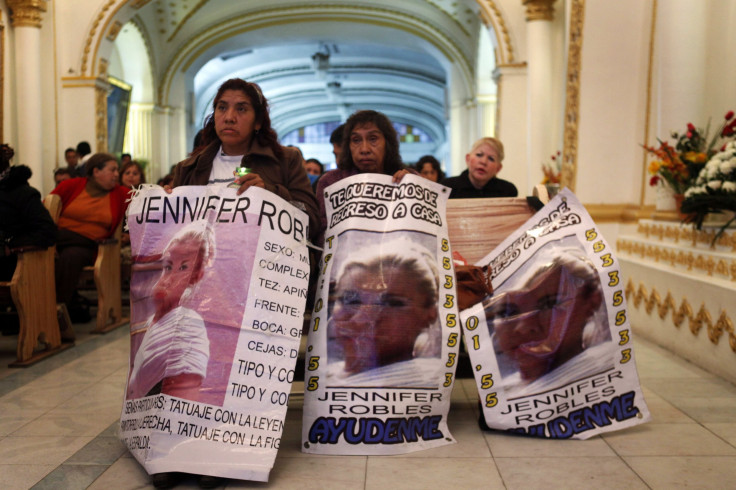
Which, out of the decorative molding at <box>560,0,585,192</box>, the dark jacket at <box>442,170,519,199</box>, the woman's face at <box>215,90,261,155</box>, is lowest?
the dark jacket at <box>442,170,519,199</box>

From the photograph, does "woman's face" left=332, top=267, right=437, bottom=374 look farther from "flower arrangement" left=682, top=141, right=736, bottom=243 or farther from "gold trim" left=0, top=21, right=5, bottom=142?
"gold trim" left=0, top=21, right=5, bottom=142

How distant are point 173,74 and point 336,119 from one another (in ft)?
74.3

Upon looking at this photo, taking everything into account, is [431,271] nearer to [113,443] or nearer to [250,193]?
[250,193]

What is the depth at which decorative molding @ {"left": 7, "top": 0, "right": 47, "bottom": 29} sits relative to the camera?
11.4 m

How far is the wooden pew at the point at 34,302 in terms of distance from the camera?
17.7 feet

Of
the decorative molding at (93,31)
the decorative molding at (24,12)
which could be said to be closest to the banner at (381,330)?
the decorative molding at (24,12)

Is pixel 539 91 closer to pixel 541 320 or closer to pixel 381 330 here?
pixel 541 320

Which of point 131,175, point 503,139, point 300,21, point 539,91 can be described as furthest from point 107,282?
point 300,21

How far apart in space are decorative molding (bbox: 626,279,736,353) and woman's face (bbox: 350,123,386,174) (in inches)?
97.9

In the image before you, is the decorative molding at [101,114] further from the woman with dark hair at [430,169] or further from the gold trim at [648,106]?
the gold trim at [648,106]

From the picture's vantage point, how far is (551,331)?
3.64 metres

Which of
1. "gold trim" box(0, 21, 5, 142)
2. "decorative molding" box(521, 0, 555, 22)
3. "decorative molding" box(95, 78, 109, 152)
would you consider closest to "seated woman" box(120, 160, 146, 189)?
"gold trim" box(0, 21, 5, 142)

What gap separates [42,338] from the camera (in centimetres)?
583

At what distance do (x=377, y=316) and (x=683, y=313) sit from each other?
10.1ft
